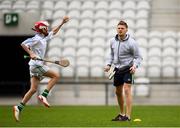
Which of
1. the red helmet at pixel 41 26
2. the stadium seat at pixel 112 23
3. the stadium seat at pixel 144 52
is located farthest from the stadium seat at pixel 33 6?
the red helmet at pixel 41 26

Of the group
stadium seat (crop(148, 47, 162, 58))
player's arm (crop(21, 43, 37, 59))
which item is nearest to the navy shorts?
player's arm (crop(21, 43, 37, 59))

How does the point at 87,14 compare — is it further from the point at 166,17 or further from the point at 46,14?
the point at 166,17

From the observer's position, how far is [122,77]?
12.9 m

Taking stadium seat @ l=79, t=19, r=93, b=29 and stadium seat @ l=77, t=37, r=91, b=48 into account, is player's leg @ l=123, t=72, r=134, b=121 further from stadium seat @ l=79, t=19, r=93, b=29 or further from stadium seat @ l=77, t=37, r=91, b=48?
stadium seat @ l=79, t=19, r=93, b=29

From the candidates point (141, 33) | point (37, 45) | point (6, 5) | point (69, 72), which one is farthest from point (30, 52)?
point (6, 5)

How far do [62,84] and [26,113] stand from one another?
487 centimetres

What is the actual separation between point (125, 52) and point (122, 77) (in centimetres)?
48

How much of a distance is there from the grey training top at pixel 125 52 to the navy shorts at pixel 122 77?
0.38 ft

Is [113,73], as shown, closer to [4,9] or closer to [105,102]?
[105,102]

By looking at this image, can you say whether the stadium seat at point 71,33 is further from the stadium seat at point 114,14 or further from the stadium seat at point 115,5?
the stadium seat at point 115,5

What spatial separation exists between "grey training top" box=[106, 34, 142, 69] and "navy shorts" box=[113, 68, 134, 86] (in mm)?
115

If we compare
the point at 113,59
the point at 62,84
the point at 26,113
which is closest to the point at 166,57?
the point at 62,84

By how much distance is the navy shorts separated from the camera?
1280 centimetres

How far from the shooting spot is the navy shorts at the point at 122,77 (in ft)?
42.0
